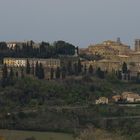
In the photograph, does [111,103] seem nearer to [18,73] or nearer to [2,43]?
[18,73]

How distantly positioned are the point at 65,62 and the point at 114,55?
1210 centimetres

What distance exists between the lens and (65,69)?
47188 millimetres

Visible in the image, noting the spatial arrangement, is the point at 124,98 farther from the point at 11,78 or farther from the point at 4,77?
the point at 4,77

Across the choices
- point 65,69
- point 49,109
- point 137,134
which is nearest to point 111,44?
point 65,69

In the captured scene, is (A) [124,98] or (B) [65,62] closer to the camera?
(A) [124,98]

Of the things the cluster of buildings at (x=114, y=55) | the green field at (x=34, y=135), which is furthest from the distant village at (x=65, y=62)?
the green field at (x=34, y=135)

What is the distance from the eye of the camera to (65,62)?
5103cm

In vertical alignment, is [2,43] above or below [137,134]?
above

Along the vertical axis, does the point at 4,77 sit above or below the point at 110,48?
below

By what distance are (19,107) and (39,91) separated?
11.7ft

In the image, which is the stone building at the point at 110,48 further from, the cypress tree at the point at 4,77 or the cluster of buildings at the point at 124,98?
the cluster of buildings at the point at 124,98

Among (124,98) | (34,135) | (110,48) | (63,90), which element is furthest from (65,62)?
(34,135)

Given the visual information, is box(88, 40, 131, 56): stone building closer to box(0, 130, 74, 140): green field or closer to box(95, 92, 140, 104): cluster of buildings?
box(95, 92, 140, 104): cluster of buildings

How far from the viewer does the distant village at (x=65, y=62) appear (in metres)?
44.7
